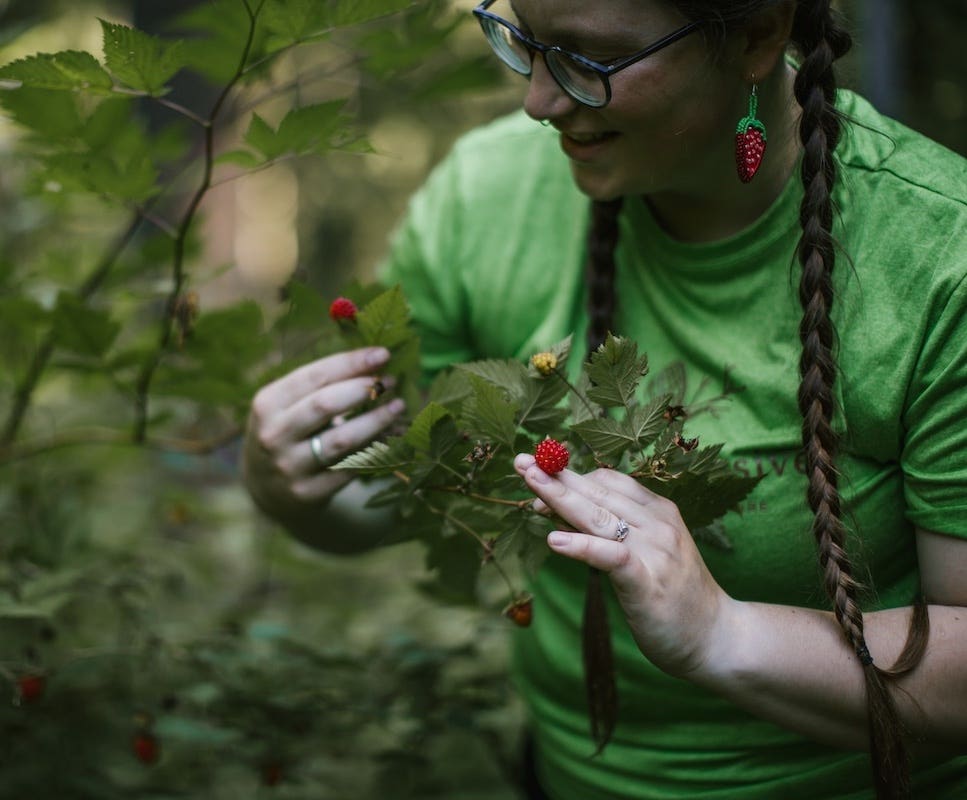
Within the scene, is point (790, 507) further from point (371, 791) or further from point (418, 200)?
point (371, 791)

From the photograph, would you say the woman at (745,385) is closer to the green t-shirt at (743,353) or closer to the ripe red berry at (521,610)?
the green t-shirt at (743,353)

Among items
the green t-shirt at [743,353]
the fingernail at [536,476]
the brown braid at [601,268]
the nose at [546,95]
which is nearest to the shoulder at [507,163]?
the green t-shirt at [743,353]

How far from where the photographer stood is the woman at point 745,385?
992mm

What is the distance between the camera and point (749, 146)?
102cm

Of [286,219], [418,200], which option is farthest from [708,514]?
[286,219]

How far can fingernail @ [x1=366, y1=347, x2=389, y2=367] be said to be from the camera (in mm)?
1149

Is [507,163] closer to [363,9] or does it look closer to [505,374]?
[363,9]

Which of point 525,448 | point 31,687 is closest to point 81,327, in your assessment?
point 31,687

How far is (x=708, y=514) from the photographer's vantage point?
40.6 inches

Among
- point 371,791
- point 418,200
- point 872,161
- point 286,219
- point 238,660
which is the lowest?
point 286,219

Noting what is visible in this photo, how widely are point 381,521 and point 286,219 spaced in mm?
4047

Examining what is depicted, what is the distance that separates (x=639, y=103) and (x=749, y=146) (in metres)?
0.13

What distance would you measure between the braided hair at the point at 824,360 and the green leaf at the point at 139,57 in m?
0.58

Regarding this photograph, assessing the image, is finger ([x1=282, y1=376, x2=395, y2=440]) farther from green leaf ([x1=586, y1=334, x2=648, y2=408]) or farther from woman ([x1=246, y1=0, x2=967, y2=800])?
green leaf ([x1=586, y1=334, x2=648, y2=408])
